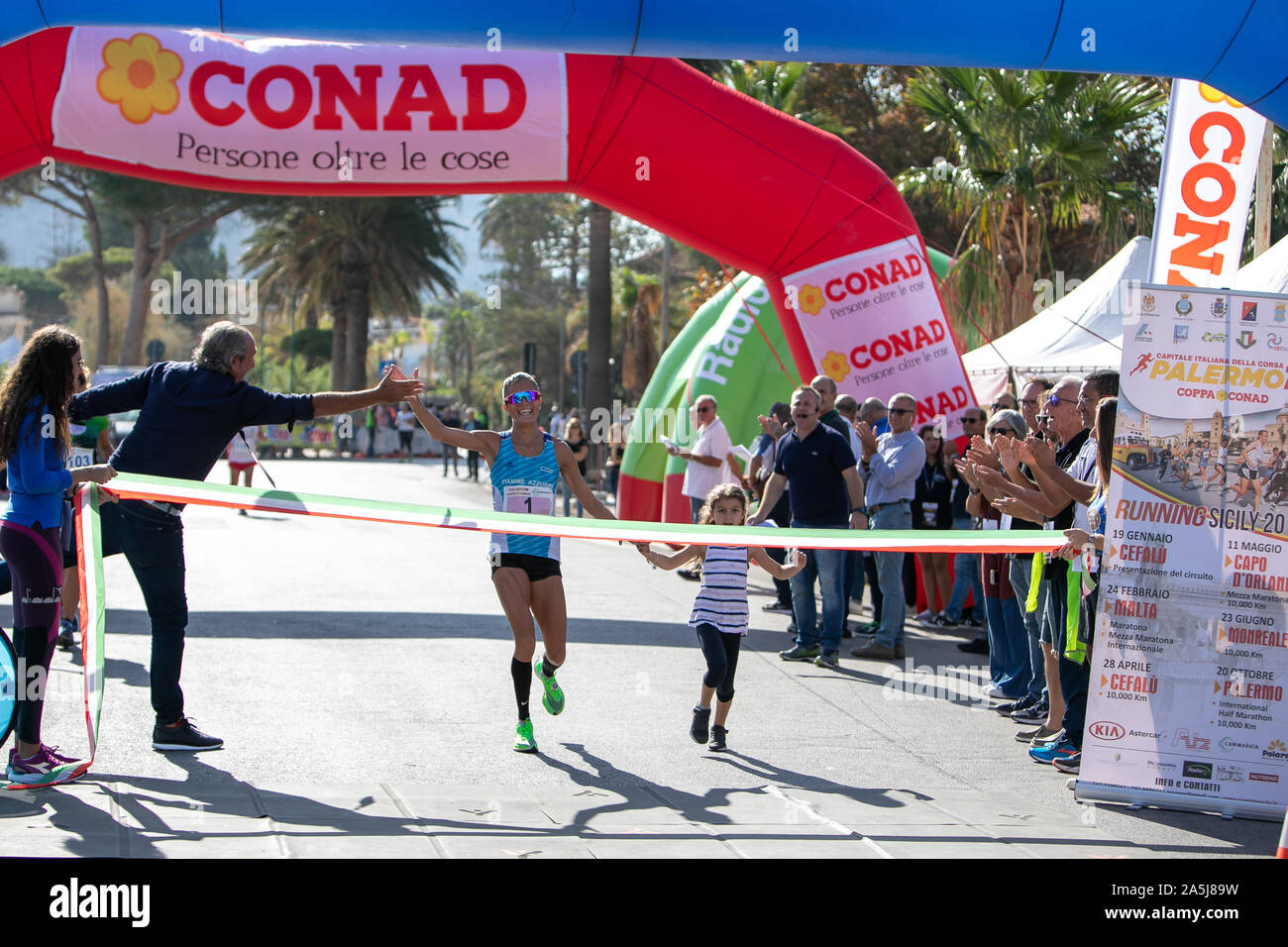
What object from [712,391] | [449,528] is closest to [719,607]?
[449,528]

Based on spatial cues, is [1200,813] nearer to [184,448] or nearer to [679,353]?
[184,448]

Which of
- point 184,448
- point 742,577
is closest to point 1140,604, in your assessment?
point 742,577

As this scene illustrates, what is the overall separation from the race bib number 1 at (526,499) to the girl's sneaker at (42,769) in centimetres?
243

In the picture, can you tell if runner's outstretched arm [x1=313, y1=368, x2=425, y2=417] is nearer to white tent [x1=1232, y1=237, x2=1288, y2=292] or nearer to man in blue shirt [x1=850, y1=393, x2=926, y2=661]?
man in blue shirt [x1=850, y1=393, x2=926, y2=661]

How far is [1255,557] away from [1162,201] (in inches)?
167

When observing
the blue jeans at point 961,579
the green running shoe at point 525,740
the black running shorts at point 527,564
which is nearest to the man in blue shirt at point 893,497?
the blue jeans at point 961,579

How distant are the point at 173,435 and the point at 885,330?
6.99 meters

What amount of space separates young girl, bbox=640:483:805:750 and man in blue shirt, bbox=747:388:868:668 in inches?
95.9

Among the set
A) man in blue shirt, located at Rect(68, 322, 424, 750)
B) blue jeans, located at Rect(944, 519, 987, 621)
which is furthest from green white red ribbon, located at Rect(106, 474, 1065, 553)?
blue jeans, located at Rect(944, 519, 987, 621)

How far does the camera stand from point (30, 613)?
5.80m

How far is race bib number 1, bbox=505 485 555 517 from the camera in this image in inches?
284

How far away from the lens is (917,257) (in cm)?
1179

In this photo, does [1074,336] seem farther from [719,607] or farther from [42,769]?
[42,769]

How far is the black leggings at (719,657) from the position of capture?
278 inches
